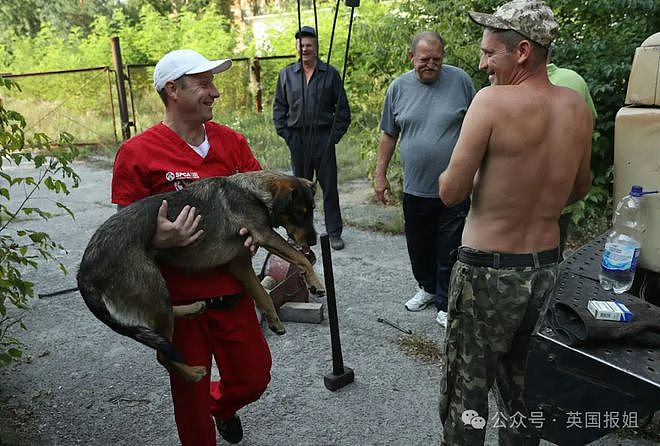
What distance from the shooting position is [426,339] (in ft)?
14.6

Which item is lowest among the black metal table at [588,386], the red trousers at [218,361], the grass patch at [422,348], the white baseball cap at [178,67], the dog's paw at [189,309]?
the grass patch at [422,348]

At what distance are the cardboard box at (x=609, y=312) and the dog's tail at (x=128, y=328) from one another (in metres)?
1.66

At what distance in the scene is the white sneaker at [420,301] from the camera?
4969 millimetres

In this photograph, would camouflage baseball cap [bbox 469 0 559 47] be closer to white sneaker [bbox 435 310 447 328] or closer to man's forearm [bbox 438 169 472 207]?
man's forearm [bbox 438 169 472 207]

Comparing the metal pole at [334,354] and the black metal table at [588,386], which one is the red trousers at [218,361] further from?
the black metal table at [588,386]

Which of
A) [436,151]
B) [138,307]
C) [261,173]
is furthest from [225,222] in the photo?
[436,151]

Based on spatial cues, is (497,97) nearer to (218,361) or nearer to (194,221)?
(194,221)

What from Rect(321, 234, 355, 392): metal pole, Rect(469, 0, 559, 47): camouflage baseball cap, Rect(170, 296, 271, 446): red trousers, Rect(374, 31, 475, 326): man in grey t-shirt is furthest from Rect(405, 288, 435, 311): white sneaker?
Rect(469, 0, 559, 47): camouflage baseball cap

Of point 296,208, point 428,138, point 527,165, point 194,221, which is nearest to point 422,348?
point 428,138

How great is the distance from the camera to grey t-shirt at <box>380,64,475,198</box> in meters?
4.38

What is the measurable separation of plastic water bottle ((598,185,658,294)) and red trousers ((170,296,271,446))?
1682 mm

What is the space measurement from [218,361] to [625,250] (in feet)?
6.58

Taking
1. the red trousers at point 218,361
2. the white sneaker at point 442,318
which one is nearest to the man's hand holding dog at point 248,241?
the red trousers at point 218,361

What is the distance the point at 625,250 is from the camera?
2277mm
